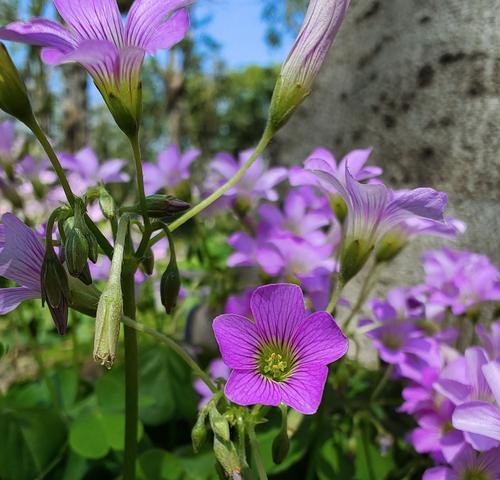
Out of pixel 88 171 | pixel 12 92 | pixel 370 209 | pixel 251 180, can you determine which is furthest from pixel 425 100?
pixel 12 92

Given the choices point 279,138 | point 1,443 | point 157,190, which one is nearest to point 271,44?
point 279,138

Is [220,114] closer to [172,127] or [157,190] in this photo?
[172,127]

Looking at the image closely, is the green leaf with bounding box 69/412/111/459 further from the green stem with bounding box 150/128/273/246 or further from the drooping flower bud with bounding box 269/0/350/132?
the drooping flower bud with bounding box 269/0/350/132

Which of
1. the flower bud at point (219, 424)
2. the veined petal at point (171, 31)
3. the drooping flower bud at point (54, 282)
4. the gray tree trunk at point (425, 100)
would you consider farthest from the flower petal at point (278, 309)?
the gray tree trunk at point (425, 100)

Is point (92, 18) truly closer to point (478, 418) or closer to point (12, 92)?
point (12, 92)

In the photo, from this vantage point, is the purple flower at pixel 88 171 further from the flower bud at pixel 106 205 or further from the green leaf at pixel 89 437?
the flower bud at pixel 106 205

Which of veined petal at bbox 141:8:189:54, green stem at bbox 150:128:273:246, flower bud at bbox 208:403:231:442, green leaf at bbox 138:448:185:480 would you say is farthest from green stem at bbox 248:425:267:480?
veined petal at bbox 141:8:189:54
